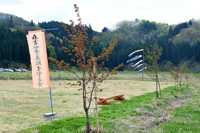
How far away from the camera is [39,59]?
22.8 feet

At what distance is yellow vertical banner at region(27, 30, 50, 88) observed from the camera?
694 cm

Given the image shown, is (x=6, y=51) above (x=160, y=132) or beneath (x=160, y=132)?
above

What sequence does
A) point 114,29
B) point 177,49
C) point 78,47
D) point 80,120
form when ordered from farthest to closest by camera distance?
point 114,29 < point 177,49 < point 80,120 < point 78,47

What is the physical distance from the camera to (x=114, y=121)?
266 inches

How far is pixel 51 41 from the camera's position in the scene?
71.0 m

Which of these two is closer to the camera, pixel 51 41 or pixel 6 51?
pixel 6 51

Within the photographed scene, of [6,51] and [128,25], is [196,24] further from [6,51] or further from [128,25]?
[6,51]

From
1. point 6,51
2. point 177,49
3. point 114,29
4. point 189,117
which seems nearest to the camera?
point 189,117

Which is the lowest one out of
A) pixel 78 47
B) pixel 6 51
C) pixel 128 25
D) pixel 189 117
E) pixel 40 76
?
pixel 189 117

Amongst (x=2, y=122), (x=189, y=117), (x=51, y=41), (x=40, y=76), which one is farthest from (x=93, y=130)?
(x=51, y=41)

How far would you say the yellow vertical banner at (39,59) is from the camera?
22.8ft

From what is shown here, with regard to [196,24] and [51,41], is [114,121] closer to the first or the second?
[51,41]

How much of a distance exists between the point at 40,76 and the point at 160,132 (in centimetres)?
443

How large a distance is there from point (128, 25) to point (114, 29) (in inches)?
362
